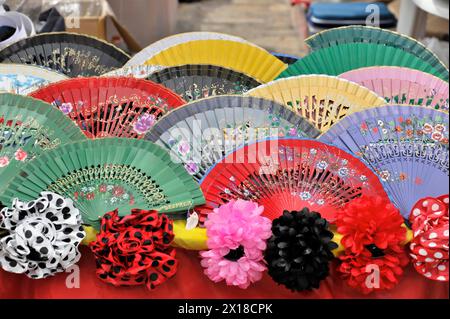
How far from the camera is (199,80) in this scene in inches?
50.2

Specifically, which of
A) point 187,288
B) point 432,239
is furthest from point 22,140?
point 432,239

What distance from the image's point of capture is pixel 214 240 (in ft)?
3.19

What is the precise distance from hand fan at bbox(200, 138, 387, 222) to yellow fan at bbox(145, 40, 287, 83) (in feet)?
1.26

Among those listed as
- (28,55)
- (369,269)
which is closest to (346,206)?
(369,269)

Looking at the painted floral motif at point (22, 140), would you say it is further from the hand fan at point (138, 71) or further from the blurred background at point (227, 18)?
the blurred background at point (227, 18)

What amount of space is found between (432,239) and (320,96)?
0.38 metres

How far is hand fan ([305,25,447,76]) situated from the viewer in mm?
1350

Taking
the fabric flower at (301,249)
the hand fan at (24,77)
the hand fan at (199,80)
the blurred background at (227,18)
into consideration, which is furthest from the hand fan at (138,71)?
the blurred background at (227,18)

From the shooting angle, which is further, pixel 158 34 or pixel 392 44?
pixel 158 34

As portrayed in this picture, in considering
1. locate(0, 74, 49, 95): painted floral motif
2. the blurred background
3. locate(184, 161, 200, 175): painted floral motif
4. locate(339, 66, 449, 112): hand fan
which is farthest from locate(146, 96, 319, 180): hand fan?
the blurred background

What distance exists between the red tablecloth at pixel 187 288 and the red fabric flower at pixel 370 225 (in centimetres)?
11

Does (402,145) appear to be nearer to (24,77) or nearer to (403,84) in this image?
(403,84)

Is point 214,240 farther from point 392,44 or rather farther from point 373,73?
point 392,44

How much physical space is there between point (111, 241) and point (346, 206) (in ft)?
1.36
